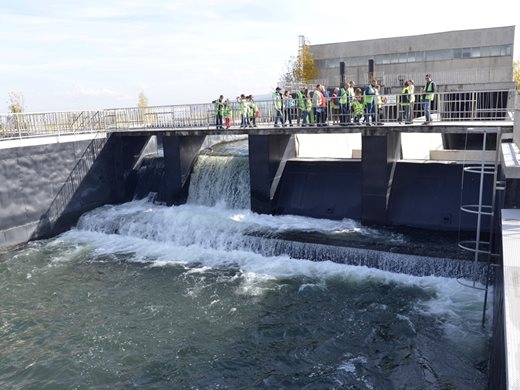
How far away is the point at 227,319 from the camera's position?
10.1 m

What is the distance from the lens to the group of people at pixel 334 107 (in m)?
14.0

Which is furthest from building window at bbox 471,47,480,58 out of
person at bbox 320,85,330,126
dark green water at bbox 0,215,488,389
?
dark green water at bbox 0,215,488,389

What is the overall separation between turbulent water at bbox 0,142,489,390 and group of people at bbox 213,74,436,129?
11.4ft

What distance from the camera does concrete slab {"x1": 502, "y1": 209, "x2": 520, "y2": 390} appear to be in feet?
13.2

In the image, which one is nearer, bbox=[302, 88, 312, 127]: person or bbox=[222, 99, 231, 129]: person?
bbox=[302, 88, 312, 127]: person

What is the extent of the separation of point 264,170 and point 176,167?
3977 millimetres

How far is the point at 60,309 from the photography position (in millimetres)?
10977

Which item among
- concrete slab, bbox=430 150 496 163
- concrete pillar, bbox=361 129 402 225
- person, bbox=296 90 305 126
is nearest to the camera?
concrete pillar, bbox=361 129 402 225

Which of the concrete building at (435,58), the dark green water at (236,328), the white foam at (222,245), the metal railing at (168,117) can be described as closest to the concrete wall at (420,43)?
the concrete building at (435,58)

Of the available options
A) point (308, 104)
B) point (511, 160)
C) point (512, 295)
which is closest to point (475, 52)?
point (308, 104)

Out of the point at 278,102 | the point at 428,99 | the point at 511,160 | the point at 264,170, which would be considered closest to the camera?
the point at 511,160

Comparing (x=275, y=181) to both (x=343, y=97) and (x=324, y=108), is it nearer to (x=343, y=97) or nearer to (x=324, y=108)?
(x=324, y=108)

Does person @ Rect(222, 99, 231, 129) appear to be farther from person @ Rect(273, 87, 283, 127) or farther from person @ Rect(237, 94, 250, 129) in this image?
person @ Rect(273, 87, 283, 127)

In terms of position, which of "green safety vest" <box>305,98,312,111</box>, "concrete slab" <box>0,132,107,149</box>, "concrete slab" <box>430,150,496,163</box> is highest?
"green safety vest" <box>305,98,312,111</box>
